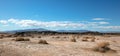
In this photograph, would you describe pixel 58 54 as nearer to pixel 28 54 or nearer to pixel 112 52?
pixel 28 54

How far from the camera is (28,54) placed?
1722 cm

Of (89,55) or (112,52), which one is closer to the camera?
(89,55)

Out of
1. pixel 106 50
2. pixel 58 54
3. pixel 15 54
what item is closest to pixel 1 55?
pixel 15 54

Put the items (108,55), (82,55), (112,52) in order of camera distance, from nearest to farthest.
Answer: (82,55) → (108,55) → (112,52)

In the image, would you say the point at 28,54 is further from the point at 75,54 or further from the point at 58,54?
the point at 75,54

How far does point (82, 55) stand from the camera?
18531 millimetres

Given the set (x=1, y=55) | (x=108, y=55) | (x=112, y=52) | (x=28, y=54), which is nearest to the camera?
(x=1, y=55)

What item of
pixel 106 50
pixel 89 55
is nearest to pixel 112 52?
pixel 106 50

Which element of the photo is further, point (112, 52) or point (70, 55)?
point (112, 52)

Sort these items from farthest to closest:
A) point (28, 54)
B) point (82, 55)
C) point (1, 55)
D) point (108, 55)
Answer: point (108, 55), point (82, 55), point (28, 54), point (1, 55)

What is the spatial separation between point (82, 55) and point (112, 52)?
5290mm

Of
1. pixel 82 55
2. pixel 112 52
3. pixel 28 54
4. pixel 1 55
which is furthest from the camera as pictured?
pixel 112 52

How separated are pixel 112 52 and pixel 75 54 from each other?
18.4ft

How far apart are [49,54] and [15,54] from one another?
303 centimetres
